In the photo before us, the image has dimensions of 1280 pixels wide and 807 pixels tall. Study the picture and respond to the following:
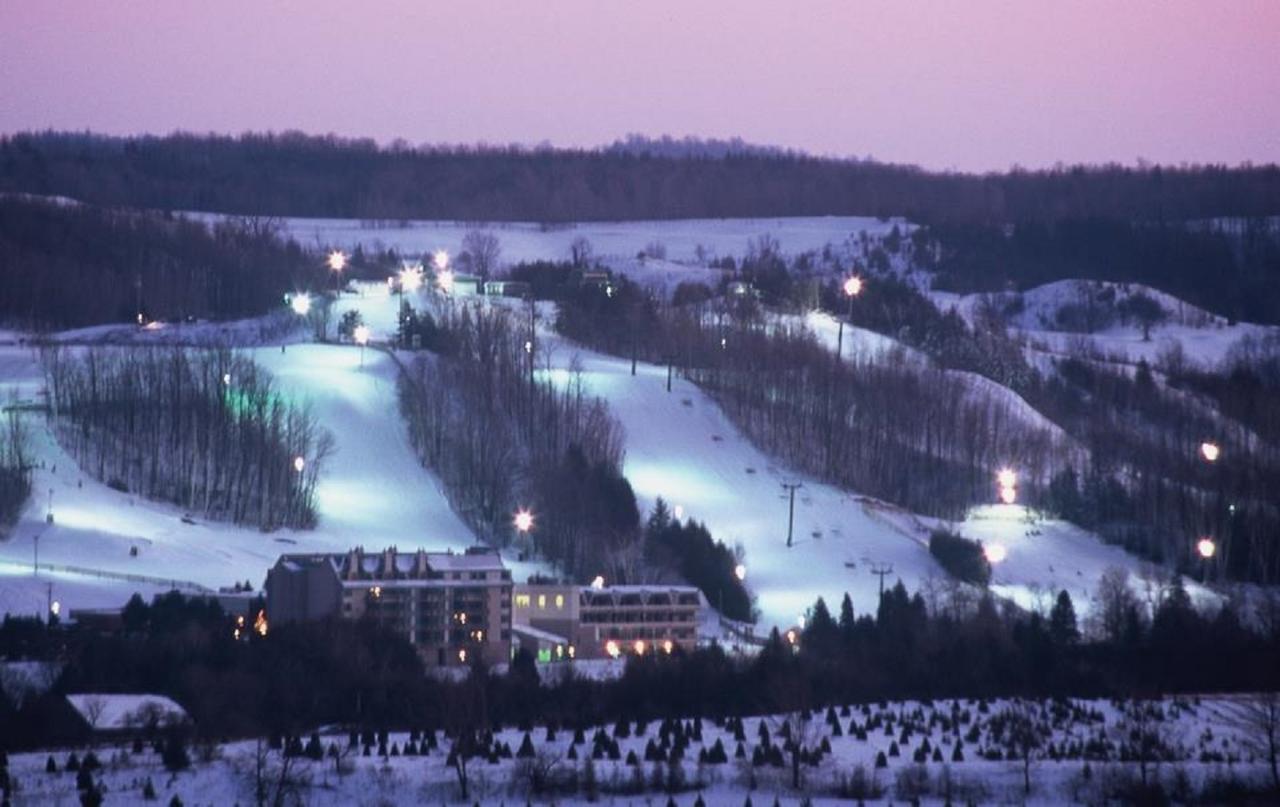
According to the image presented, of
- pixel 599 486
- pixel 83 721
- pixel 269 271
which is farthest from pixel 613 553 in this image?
pixel 269 271

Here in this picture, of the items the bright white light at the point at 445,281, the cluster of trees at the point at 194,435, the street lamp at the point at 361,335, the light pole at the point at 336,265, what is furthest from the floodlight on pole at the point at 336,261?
the cluster of trees at the point at 194,435

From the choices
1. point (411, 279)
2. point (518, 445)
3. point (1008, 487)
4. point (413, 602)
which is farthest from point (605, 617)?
point (411, 279)

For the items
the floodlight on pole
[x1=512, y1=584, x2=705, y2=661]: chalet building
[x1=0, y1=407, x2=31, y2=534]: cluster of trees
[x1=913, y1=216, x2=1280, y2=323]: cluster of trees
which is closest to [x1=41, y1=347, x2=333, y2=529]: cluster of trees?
[x1=0, y1=407, x2=31, y2=534]: cluster of trees

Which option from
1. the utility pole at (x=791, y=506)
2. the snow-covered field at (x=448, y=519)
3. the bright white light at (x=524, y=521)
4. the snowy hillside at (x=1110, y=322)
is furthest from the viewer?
the snowy hillside at (x=1110, y=322)

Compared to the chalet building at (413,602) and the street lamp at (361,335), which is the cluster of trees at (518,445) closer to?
the street lamp at (361,335)

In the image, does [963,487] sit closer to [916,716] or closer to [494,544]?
[494,544]

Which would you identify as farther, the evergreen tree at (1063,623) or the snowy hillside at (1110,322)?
the snowy hillside at (1110,322)

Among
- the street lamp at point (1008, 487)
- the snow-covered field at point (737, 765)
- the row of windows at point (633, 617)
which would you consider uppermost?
the snow-covered field at point (737, 765)
